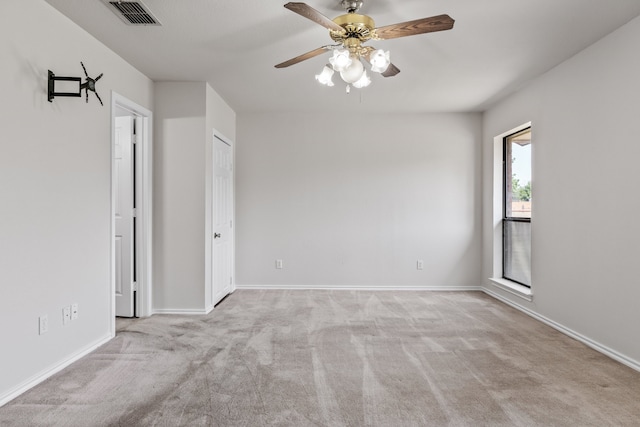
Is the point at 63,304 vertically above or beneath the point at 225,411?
above

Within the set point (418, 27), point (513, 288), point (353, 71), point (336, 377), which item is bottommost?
point (336, 377)

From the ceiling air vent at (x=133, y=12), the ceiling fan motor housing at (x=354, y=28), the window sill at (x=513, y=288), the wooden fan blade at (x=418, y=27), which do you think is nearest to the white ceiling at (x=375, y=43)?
the ceiling air vent at (x=133, y=12)

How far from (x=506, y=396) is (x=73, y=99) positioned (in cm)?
369

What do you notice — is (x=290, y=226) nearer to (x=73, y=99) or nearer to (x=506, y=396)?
(x=73, y=99)

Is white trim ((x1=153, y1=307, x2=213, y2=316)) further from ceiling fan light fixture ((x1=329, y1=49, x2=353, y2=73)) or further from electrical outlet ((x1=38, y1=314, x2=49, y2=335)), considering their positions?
ceiling fan light fixture ((x1=329, y1=49, x2=353, y2=73))

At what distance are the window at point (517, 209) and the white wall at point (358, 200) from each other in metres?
0.51

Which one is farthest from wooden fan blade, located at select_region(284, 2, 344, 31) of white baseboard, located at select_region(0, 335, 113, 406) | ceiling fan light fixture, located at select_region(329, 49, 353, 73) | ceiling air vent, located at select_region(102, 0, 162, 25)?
white baseboard, located at select_region(0, 335, 113, 406)

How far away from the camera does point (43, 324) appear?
101 inches

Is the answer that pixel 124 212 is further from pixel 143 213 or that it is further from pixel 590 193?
pixel 590 193

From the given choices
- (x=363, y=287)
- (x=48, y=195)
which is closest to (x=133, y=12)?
(x=48, y=195)

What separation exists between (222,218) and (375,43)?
288cm

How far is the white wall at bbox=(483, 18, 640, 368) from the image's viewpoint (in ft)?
9.33

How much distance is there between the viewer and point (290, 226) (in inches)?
218

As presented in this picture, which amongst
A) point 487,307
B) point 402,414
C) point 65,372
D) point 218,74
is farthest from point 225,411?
point 487,307
